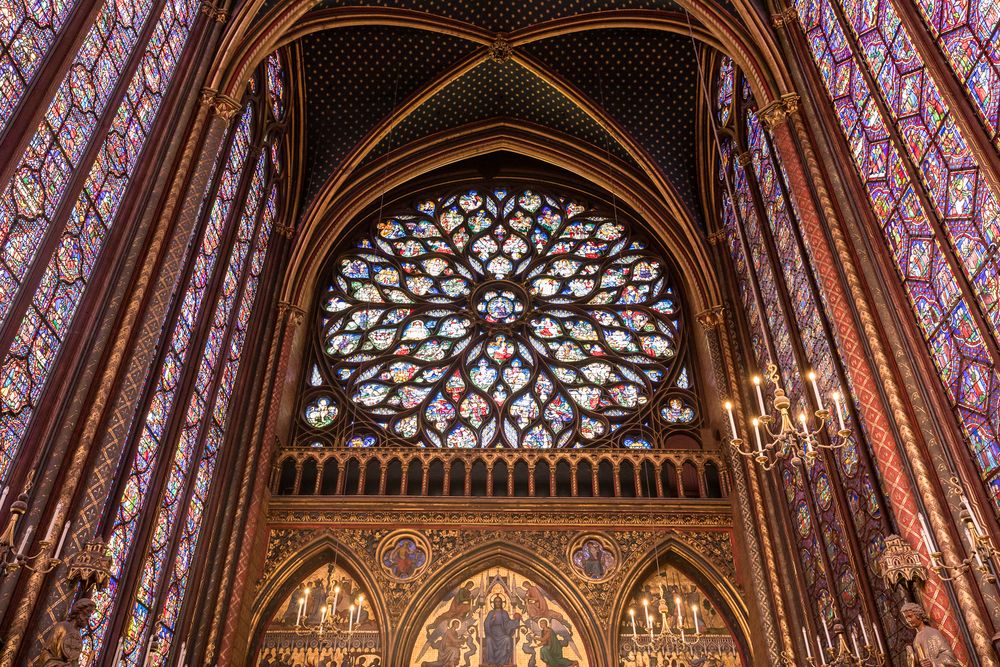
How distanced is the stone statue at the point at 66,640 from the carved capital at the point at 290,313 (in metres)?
7.98

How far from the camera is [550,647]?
12.3 m

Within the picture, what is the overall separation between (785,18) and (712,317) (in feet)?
17.0

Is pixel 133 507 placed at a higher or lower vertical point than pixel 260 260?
lower

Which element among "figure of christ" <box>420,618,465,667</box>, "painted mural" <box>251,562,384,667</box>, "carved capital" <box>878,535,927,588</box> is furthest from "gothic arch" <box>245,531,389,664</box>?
"carved capital" <box>878,535,927,588</box>

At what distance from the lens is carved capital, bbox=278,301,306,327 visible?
1478 centimetres

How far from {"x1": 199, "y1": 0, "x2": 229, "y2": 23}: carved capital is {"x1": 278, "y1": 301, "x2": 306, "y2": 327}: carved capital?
4890mm

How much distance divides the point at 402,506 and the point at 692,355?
6.05 meters

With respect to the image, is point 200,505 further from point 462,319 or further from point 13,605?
point 462,319

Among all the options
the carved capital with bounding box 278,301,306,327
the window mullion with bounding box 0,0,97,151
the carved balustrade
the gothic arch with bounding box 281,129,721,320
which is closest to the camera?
the window mullion with bounding box 0,0,97,151

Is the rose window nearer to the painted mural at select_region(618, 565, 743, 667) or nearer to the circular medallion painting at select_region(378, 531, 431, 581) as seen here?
the circular medallion painting at select_region(378, 531, 431, 581)

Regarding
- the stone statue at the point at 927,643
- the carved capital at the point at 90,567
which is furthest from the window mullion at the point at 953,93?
the carved capital at the point at 90,567

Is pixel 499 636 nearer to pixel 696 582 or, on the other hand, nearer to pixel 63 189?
pixel 696 582

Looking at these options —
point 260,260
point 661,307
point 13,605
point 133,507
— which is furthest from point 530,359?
point 13,605

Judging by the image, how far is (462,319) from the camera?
54.3 feet
